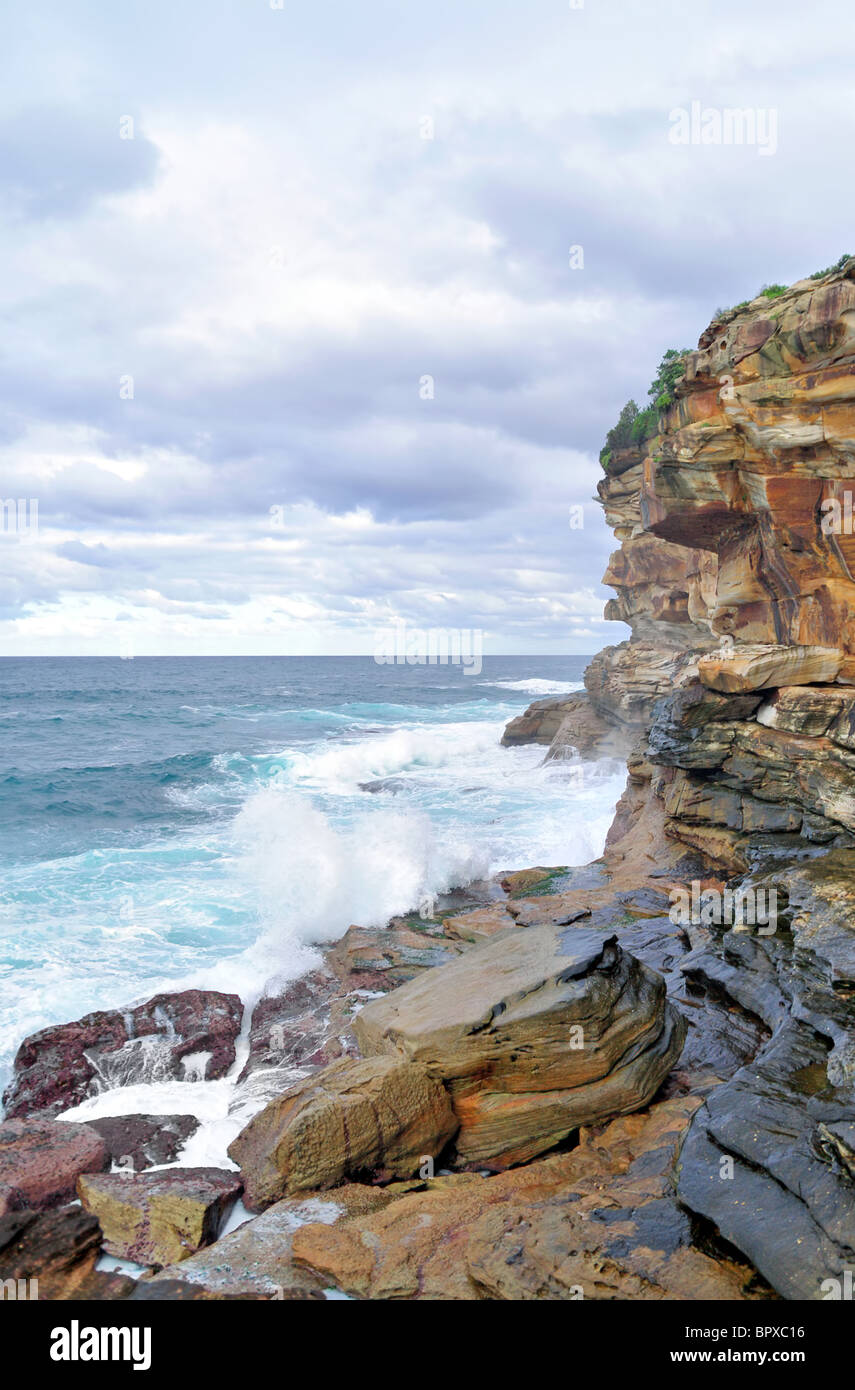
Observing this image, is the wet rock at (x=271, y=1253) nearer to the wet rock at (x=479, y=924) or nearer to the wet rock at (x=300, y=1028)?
the wet rock at (x=300, y=1028)

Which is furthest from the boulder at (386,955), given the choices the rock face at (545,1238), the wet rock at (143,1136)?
the rock face at (545,1238)

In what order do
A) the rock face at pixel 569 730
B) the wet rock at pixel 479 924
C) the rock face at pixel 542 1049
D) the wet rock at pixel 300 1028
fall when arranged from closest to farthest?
the rock face at pixel 542 1049, the wet rock at pixel 300 1028, the wet rock at pixel 479 924, the rock face at pixel 569 730

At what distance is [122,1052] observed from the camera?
11305 millimetres

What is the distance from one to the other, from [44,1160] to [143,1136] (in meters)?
1.40

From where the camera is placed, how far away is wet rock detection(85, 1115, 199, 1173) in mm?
8664

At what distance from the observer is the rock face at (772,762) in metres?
5.79

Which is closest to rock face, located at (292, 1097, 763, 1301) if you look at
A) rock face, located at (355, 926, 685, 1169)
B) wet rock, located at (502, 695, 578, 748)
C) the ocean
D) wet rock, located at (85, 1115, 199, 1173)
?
rock face, located at (355, 926, 685, 1169)

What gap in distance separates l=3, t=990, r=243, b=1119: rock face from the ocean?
2.86 feet

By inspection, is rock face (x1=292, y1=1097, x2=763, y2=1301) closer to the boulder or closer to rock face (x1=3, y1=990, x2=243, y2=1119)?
rock face (x1=3, y1=990, x2=243, y2=1119)

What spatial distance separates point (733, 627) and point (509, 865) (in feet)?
29.3

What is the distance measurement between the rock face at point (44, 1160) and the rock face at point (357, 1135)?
181 centimetres

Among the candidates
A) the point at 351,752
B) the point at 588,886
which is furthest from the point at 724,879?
the point at 351,752
